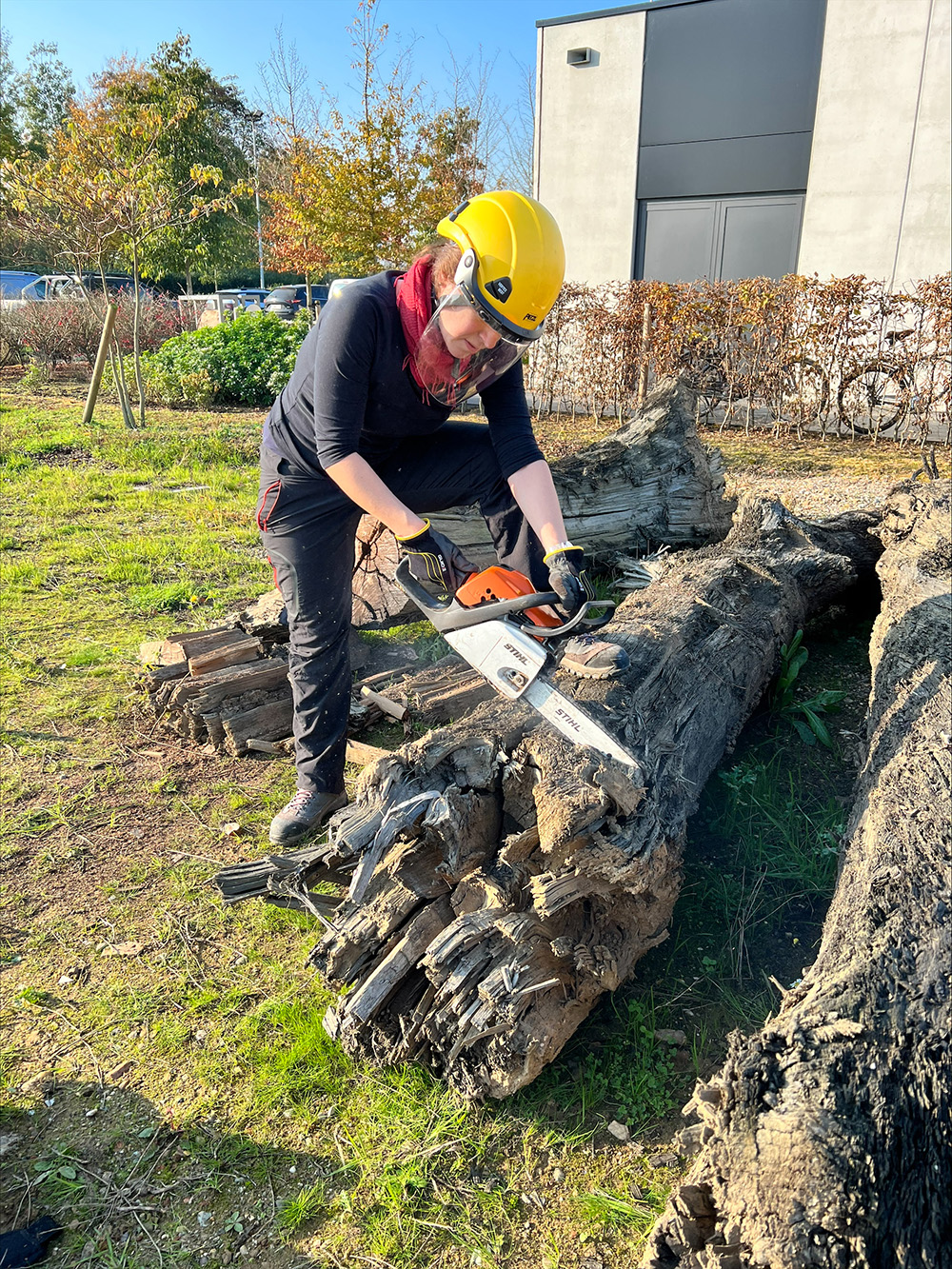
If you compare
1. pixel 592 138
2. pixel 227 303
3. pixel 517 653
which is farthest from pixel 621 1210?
pixel 227 303

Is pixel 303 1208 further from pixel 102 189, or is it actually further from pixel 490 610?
pixel 102 189

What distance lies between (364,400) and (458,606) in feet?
2.46

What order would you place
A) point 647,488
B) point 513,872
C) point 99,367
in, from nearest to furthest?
point 513,872
point 647,488
point 99,367

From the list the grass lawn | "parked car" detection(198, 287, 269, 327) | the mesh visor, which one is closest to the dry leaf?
the grass lawn

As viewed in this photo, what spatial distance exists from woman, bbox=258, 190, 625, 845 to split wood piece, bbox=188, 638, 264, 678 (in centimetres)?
86

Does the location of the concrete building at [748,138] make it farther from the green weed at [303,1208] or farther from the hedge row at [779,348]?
the green weed at [303,1208]

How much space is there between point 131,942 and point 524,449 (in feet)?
7.09

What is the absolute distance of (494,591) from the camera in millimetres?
2562

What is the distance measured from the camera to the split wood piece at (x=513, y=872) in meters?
2.03

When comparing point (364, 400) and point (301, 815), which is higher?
point (364, 400)

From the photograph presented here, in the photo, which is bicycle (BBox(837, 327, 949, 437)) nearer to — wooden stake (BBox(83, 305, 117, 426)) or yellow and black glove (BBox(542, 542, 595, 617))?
yellow and black glove (BBox(542, 542, 595, 617))

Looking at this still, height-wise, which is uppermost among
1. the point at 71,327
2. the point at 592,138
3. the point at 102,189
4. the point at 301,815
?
the point at 592,138

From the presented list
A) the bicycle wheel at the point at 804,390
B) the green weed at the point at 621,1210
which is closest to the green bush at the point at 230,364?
the bicycle wheel at the point at 804,390

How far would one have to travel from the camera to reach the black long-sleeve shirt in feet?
8.59
